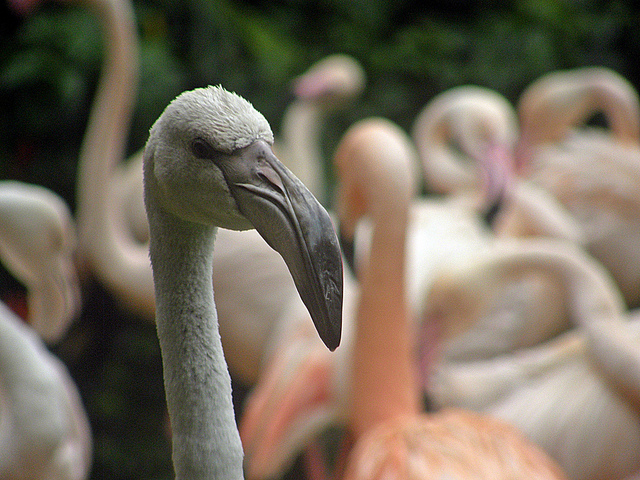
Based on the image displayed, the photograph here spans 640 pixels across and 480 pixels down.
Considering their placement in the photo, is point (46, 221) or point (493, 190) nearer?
point (46, 221)

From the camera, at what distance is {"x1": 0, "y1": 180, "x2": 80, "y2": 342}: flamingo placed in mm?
1778

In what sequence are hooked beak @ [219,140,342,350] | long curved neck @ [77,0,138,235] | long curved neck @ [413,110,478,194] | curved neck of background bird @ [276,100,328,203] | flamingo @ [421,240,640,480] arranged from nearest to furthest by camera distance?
hooked beak @ [219,140,342,350] → flamingo @ [421,240,640,480] → long curved neck @ [77,0,138,235] → curved neck of background bird @ [276,100,328,203] → long curved neck @ [413,110,478,194]

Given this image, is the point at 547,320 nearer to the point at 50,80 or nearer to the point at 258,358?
the point at 258,358

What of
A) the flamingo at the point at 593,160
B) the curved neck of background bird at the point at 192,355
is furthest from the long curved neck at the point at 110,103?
the curved neck of background bird at the point at 192,355

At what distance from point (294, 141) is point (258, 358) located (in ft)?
3.68

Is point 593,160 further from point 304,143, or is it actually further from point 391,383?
point 391,383

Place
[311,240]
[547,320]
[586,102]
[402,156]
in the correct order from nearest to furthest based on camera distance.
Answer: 1. [311,240]
2. [402,156]
3. [547,320]
4. [586,102]

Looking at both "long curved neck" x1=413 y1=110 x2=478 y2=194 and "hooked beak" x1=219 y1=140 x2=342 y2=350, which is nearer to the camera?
"hooked beak" x1=219 y1=140 x2=342 y2=350

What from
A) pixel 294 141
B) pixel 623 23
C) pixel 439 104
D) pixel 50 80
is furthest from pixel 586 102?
pixel 50 80

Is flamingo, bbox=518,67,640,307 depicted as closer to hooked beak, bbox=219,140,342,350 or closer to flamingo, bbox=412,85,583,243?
flamingo, bbox=412,85,583,243

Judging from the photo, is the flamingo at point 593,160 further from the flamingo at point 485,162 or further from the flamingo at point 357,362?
the flamingo at point 357,362

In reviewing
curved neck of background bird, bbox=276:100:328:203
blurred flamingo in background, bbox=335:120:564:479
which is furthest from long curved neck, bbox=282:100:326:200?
blurred flamingo in background, bbox=335:120:564:479

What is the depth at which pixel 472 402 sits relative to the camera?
1.99 m

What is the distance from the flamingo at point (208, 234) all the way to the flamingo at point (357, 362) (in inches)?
38.0
